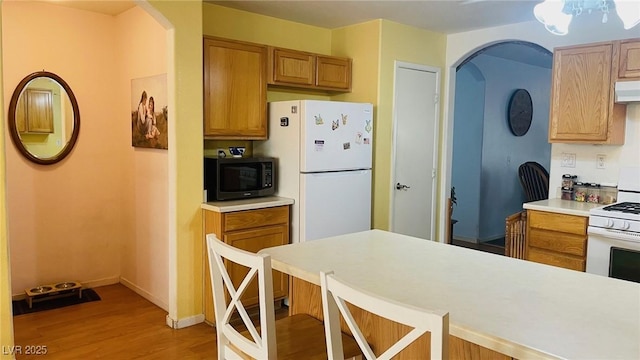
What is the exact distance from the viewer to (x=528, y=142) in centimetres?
655

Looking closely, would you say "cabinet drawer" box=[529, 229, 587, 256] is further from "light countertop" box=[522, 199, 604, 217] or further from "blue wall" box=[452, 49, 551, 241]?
"blue wall" box=[452, 49, 551, 241]

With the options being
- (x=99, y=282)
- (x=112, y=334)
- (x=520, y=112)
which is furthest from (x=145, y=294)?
(x=520, y=112)

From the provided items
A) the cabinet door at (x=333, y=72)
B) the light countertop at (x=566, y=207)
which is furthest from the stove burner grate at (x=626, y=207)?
the cabinet door at (x=333, y=72)

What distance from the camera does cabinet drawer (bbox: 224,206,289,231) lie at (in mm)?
3408

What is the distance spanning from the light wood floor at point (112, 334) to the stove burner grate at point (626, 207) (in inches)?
112

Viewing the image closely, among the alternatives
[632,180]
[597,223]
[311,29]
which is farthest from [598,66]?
[311,29]

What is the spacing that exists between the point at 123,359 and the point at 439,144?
344 cm

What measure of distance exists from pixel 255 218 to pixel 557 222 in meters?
2.22

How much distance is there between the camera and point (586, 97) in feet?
11.8

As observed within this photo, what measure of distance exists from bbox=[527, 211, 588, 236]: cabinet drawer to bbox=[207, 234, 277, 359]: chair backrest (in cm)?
266

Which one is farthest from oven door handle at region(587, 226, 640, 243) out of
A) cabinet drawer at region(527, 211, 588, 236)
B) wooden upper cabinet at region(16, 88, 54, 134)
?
wooden upper cabinet at region(16, 88, 54, 134)

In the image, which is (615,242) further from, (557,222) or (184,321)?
(184,321)

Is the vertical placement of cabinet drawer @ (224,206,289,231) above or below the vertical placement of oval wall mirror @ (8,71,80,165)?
below

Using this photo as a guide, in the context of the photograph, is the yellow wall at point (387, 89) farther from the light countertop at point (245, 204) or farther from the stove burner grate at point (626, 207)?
the stove burner grate at point (626, 207)
